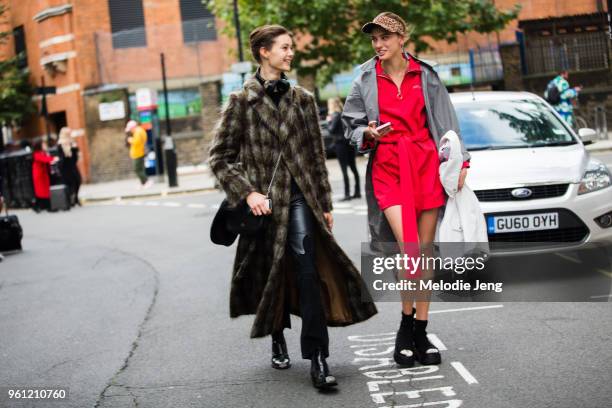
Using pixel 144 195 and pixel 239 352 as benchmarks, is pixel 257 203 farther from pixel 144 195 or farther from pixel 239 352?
pixel 144 195

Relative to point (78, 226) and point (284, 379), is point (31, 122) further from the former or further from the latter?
point (284, 379)

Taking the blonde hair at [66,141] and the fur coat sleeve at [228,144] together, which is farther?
the blonde hair at [66,141]

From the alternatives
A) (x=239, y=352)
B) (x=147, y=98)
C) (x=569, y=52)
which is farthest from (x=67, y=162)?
(x=239, y=352)

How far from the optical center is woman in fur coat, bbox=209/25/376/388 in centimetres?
554

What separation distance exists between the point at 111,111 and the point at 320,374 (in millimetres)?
33504

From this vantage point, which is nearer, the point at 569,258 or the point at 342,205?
the point at 569,258

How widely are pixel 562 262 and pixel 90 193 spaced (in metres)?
24.1

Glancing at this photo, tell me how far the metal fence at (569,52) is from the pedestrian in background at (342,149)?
18.3m

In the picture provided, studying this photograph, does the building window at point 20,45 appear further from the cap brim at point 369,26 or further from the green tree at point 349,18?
the cap brim at point 369,26

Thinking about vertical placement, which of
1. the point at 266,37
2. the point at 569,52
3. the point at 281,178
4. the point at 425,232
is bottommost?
the point at 425,232

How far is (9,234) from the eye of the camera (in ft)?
50.2

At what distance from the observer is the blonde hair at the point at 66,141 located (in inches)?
987

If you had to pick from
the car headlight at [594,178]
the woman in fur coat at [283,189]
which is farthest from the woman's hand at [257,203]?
the car headlight at [594,178]

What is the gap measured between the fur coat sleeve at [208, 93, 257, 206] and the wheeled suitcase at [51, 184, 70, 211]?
19.9m
